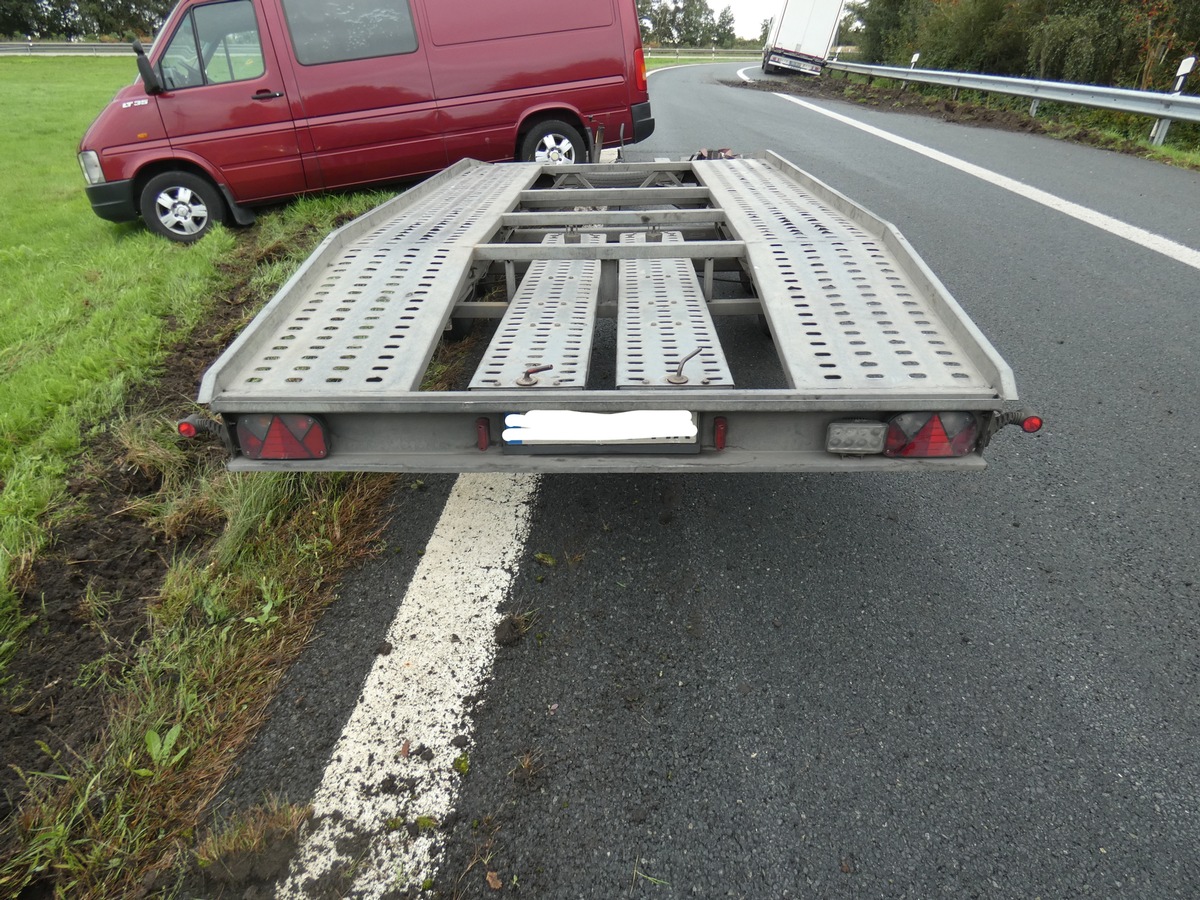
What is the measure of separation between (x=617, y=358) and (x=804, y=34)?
28724 mm

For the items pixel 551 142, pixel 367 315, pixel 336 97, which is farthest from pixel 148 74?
pixel 367 315

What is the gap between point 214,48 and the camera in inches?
260

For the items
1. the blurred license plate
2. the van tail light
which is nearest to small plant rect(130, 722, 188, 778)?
the blurred license plate

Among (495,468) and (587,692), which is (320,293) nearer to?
(495,468)

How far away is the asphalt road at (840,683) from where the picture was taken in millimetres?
1659

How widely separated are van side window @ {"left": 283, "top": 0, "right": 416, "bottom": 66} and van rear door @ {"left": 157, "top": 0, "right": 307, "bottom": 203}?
12.0 inches

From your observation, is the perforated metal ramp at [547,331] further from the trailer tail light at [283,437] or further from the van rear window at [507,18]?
the van rear window at [507,18]

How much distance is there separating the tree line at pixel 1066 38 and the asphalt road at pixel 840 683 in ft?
42.8

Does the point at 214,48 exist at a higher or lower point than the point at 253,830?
higher

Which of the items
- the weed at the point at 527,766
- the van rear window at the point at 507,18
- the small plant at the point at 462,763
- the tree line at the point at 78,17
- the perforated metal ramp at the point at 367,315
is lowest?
the weed at the point at 527,766

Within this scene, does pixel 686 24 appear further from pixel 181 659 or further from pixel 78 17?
pixel 181 659

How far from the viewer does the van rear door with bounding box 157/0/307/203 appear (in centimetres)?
653

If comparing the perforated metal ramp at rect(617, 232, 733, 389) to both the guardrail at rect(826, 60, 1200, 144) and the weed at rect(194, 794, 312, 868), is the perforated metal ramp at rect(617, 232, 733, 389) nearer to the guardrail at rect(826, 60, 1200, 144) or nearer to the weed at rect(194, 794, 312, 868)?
the weed at rect(194, 794, 312, 868)

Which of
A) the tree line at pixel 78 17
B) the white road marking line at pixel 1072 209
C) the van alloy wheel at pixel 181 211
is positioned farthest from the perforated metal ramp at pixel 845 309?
the tree line at pixel 78 17
